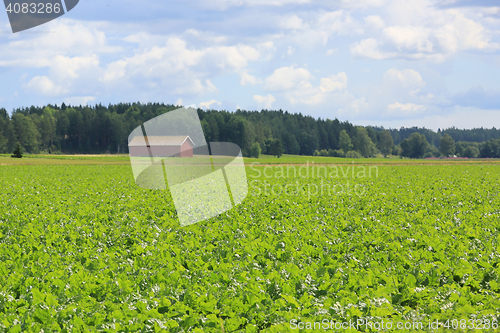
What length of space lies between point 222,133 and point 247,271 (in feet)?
423

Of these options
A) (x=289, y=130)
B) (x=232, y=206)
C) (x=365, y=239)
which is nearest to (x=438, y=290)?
(x=365, y=239)

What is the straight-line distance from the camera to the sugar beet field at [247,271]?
17.6ft

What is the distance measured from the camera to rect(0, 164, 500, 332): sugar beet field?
5.37m

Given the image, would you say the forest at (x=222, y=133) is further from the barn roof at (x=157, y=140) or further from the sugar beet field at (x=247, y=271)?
the sugar beet field at (x=247, y=271)

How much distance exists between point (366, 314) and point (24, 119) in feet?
430

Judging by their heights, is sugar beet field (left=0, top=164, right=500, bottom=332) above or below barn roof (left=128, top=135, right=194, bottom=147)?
below

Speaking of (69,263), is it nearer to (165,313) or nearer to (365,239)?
(165,313)

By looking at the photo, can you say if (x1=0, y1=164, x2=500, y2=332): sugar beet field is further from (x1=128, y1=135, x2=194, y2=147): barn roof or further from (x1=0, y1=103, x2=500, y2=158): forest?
(x1=0, y1=103, x2=500, y2=158): forest

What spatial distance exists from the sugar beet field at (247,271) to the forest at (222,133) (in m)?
98.6

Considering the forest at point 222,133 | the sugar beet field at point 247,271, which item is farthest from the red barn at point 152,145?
the forest at point 222,133

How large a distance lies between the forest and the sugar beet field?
98.6 metres

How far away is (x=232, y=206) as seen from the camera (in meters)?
15.2

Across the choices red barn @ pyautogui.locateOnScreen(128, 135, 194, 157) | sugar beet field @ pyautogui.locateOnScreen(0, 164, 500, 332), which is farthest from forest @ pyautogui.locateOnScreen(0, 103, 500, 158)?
sugar beet field @ pyautogui.locateOnScreen(0, 164, 500, 332)

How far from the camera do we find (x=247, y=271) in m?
7.12
